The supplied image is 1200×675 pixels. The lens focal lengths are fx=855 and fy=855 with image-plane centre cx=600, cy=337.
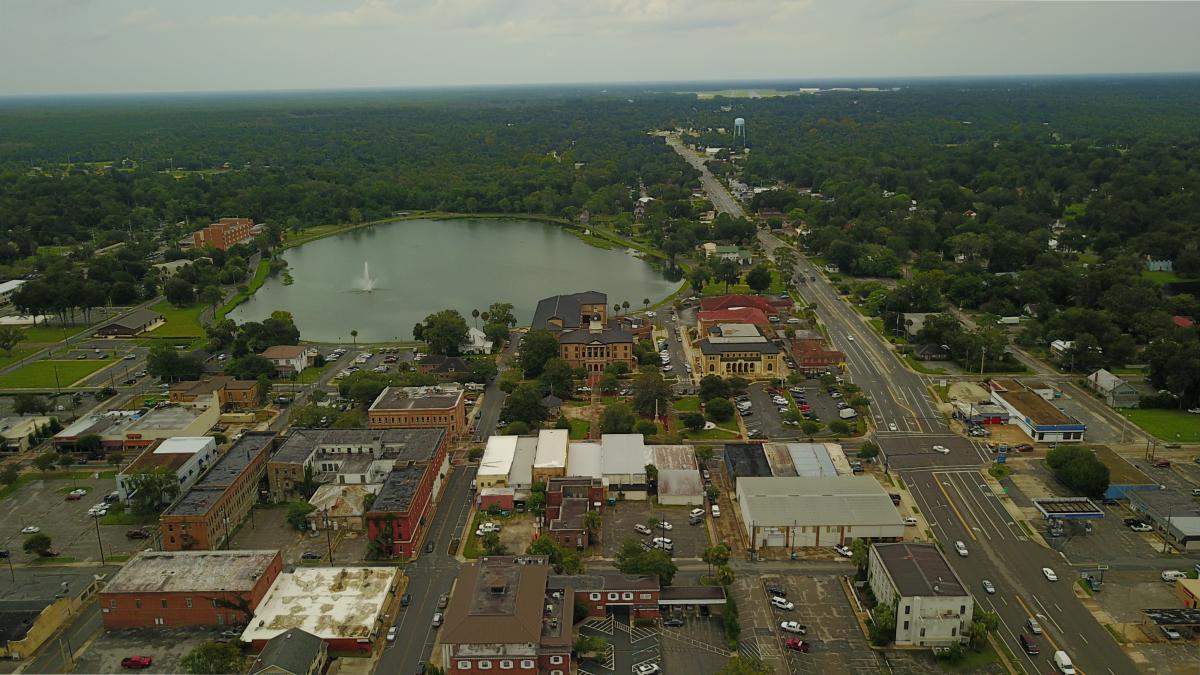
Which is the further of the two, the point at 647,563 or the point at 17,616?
the point at 647,563

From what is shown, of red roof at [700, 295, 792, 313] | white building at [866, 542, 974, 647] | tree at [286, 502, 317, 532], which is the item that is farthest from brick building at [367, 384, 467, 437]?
red roof at [700, 295, 792, 313]

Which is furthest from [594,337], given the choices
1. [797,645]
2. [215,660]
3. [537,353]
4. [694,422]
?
[215,660]

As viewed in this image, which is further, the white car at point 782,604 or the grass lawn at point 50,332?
the grass lawn at point 50,332

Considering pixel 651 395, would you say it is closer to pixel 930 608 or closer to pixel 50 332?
pixel 930 608

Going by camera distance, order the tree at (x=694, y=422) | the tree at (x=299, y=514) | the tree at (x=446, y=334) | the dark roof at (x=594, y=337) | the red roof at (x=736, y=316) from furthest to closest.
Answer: the red roof at (x=736, y=316) < the tree at (x=446, y=334) < the dark roof at (x=594, y=337) < the tree at (x=694, y=422) < the tree at (x=299, y=514)

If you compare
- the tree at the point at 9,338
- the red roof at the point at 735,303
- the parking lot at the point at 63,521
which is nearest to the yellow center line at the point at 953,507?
the red roof at the point at 735,303

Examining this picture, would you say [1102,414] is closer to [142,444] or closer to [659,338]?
[659,338]

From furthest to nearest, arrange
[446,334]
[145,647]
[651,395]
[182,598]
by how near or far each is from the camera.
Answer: [446,334], [651,395], [182,598], [145,647]

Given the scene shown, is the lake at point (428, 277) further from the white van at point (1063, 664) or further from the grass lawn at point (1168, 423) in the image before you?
the white van at point (1063, 664)
